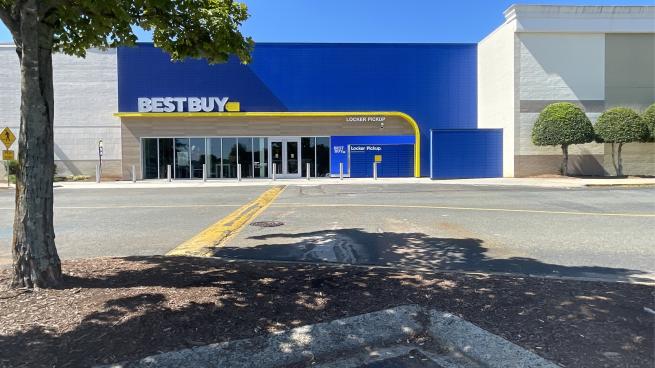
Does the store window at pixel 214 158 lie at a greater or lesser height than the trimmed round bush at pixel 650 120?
lesser

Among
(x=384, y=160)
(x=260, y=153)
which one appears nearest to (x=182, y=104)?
(x=260, y=153)

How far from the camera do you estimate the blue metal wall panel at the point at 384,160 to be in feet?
92.5

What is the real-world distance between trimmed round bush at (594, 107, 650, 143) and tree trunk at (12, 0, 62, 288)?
2507cm

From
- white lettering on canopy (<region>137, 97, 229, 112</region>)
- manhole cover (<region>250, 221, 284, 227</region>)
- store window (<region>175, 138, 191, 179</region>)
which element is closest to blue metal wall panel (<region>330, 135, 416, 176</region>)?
white lettering on canopy (<region>137, 97, 229, 112</region>)

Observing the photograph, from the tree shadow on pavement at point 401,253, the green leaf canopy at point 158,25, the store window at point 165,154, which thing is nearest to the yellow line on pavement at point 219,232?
the tree shadow on pavement at point 401,253

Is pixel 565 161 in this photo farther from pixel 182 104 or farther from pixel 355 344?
pixel 355 344

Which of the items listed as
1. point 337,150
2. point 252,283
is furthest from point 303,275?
point 337,150

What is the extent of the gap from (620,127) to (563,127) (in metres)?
2.70

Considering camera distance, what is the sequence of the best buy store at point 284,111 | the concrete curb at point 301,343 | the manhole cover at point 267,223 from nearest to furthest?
the concrete curb at point 301,343 → the manhole cover at point 267,223 → the best buy store at point 284,111

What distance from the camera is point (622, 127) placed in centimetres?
2373

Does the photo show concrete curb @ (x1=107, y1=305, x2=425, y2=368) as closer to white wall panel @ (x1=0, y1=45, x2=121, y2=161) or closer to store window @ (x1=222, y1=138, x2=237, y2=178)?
store window @ (x1=222, y1=138, x2=237, y2=178)

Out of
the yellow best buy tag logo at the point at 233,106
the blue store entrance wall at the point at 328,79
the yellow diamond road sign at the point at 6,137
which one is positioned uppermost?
the blue store entrance wall at the point at 328,79

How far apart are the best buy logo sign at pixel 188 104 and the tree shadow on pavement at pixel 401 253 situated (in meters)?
20.0

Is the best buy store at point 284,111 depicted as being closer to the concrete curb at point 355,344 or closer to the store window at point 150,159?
the store window at point 150,159
